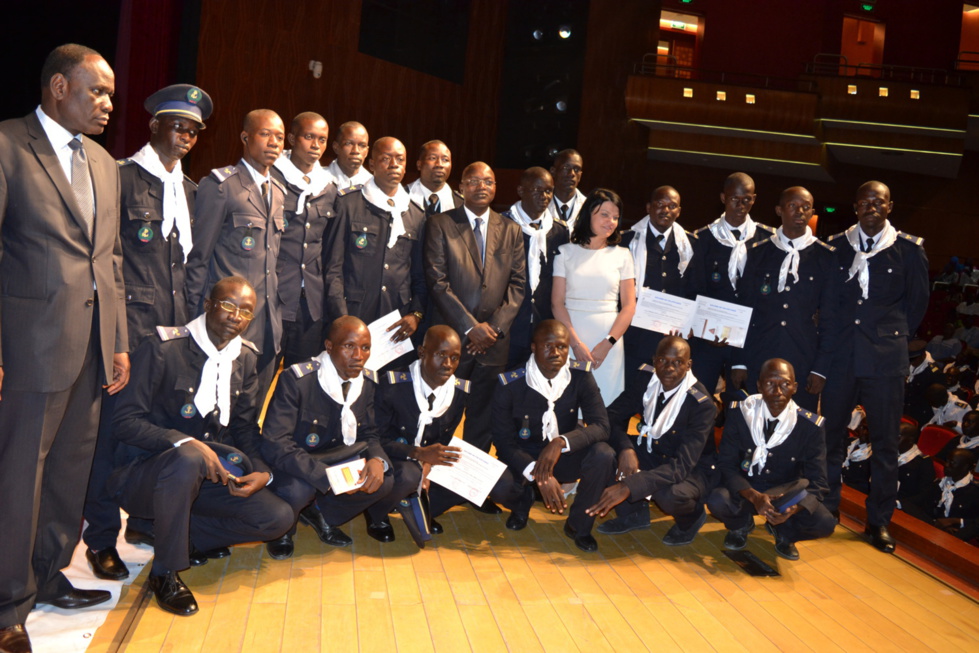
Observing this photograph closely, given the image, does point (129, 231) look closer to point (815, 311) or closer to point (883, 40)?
point (815, 311)

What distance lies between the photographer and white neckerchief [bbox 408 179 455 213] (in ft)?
15.3

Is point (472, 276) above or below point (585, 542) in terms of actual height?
above

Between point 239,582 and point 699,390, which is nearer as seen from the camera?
point 239,582

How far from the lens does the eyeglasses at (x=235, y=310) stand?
3.31 m

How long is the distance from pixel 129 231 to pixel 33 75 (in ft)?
8.76

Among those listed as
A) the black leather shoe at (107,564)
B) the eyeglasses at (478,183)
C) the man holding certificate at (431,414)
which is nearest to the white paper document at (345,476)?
the man holding certificate at (431,414)

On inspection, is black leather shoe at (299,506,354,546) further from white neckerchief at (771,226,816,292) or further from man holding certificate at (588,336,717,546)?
white neckerchief at (771,226,816,292)

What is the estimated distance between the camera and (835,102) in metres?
13.4

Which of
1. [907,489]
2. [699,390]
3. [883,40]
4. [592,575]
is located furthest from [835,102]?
[592,575]

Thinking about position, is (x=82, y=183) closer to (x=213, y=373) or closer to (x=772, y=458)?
(x=213, y=373)

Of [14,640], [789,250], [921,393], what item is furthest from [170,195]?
[921,393]

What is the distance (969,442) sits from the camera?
6.33 metres

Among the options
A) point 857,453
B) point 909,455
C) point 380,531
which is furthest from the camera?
point 857,453

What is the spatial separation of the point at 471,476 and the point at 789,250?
2214 millimetres
